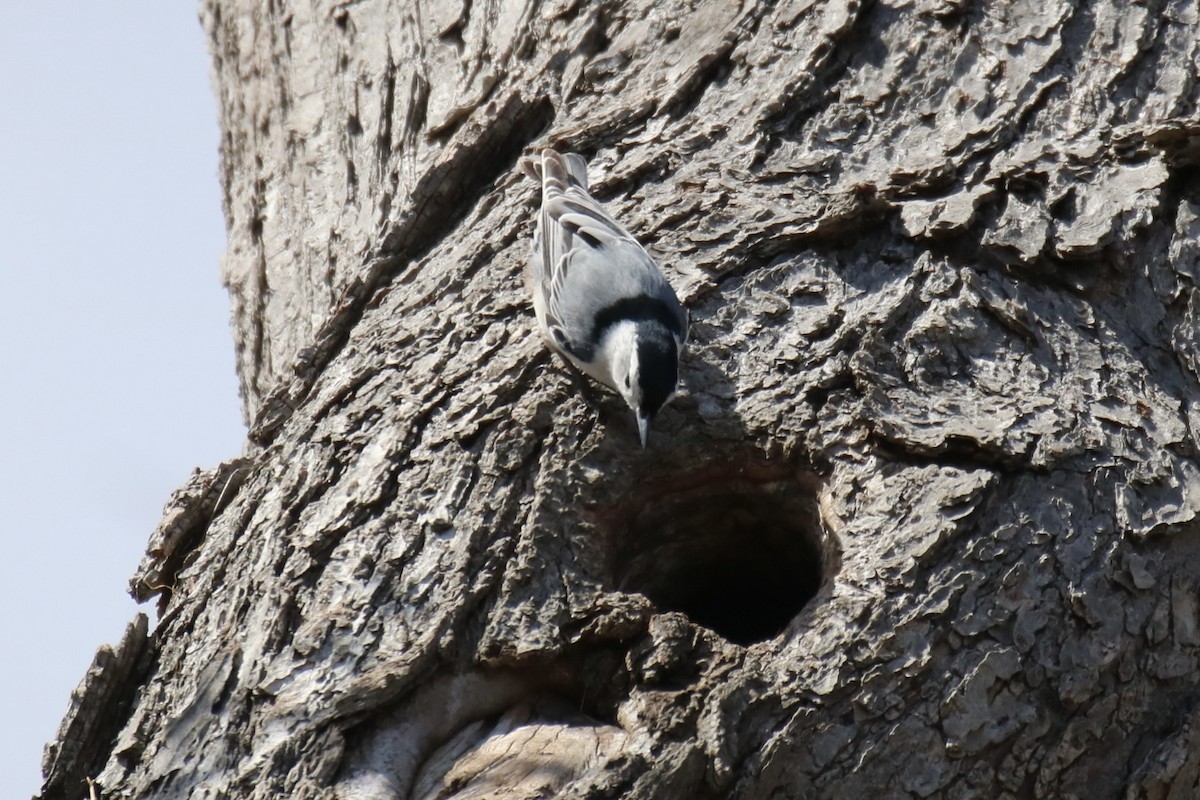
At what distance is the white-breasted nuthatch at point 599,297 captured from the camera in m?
2.92

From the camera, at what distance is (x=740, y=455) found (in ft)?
9.77

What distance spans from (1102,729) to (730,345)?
1109 mm

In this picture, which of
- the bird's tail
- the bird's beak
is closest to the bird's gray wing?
the bird's tail

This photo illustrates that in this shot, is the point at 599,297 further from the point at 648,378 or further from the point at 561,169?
the point at 648,378

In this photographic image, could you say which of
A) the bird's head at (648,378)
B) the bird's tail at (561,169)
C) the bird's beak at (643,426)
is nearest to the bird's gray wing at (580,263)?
the bird's tail at (561,169)

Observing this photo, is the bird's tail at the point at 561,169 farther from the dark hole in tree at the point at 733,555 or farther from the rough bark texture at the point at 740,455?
the dark hole in tree at the point at 733,555

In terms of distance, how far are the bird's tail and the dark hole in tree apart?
0.85 metres

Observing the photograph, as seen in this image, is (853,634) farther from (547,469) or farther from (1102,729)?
(547,469)

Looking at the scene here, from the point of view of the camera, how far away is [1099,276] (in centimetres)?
304

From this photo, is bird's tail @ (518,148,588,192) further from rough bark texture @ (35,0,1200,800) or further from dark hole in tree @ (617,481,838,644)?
dark hole in tree @ (617,481,838,644)

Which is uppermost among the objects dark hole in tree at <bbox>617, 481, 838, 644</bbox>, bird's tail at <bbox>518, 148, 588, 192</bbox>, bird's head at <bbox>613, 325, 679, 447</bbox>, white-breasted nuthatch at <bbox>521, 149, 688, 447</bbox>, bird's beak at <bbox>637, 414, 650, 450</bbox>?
bird's tail at <bbox>518, 148, 588, 192</bbox>

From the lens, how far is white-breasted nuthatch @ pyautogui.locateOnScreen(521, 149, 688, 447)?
2.92 meters

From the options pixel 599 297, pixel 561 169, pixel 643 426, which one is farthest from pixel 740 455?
pixel 561 169

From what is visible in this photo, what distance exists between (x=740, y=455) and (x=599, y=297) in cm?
72
